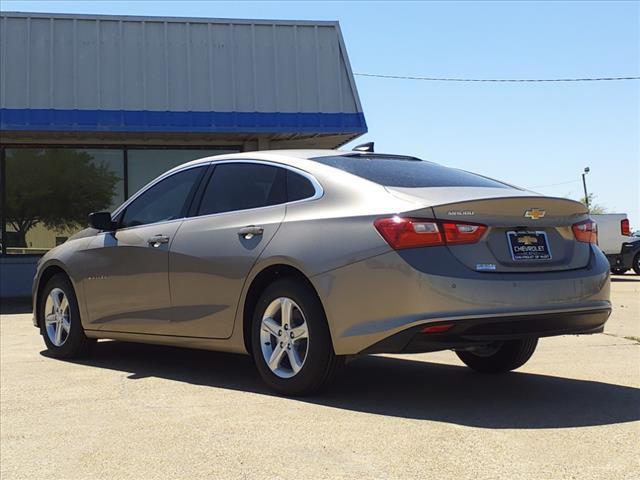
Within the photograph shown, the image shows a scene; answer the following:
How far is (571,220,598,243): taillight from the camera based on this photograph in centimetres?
479

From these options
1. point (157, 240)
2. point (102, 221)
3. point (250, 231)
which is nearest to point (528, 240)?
point (250, 231)

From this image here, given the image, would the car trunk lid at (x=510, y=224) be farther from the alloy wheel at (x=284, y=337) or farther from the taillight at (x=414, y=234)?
the alloy wheel at (x=284, y=337)

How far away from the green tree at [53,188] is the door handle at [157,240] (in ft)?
28.6

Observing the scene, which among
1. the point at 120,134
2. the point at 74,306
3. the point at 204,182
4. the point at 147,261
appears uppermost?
the point at 120,134

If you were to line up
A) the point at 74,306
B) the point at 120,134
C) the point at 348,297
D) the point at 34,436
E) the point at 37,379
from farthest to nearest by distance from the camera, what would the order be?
the point at 120,134
the point at 74,306
the point at 37,379
the point at 348,297
the point at 34,436

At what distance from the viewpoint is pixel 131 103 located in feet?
42.3

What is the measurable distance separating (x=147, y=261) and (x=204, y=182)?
0.76 meters

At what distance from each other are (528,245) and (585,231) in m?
0.58

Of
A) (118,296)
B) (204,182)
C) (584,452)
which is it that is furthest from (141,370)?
(584,452)

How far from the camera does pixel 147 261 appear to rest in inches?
234

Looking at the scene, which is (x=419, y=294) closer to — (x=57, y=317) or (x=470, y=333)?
(x=470, y=333)

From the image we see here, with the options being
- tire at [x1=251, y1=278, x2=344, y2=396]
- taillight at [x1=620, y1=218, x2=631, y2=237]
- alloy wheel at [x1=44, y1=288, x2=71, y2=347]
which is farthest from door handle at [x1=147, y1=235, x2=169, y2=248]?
taillight at [x1=620, y1=218, x2=631, y2=237]

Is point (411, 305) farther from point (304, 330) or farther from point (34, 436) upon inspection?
point (34, 436)

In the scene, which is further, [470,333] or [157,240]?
[157,240]
